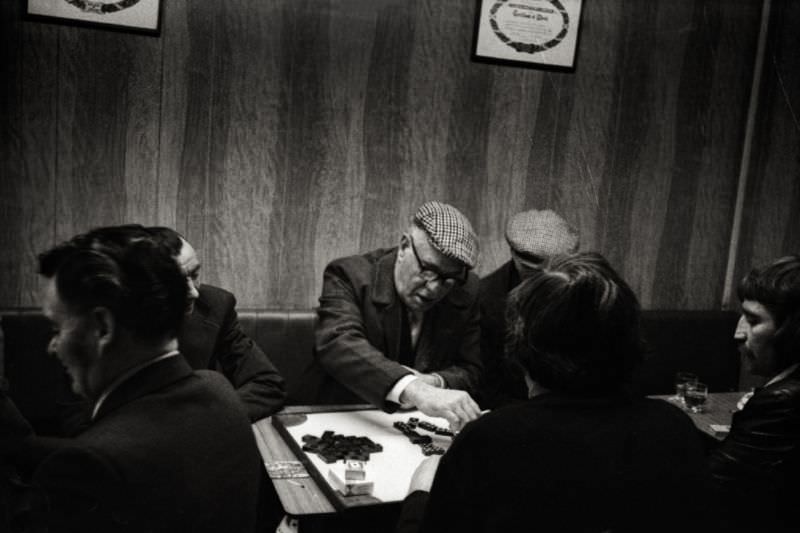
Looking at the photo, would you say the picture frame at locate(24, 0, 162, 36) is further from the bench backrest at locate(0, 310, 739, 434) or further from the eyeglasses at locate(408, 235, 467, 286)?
the eyeglasses at locate(408, 235, 467, 286)

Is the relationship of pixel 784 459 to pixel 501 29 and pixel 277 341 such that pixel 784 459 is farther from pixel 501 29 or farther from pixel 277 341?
pixel 501 29

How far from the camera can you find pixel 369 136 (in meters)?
3.84

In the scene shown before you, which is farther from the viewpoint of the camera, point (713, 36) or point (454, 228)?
point (713, 36)

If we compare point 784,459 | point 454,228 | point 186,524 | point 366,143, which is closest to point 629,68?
point 366,143

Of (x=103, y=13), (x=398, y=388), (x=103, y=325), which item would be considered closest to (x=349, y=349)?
(x=398, y=388)

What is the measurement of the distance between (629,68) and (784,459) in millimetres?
2676

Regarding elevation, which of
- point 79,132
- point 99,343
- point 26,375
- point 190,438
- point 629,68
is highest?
point 629,68

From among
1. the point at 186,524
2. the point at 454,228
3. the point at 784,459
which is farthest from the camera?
the point at 454,228

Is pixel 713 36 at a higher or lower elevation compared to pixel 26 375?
higher

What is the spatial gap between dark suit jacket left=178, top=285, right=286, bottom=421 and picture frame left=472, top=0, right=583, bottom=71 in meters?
1.88

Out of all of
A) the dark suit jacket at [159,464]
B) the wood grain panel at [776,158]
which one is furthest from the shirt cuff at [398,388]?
the wood grain panel at [776,158]

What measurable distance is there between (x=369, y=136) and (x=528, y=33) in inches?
39.8

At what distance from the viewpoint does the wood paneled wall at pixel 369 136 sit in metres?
3.39

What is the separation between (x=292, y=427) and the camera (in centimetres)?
260
